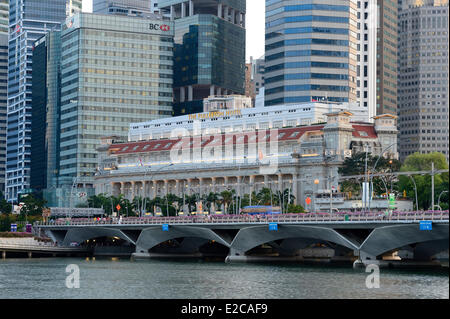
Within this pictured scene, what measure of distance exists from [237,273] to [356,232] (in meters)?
24.9

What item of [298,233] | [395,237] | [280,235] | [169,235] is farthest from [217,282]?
[169,235]

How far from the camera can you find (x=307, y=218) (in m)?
157

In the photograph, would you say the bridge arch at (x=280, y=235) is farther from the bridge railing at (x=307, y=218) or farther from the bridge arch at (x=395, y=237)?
the bridge arch at (x=395, y=237)

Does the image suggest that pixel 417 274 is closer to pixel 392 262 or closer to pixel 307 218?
pixel 392 262

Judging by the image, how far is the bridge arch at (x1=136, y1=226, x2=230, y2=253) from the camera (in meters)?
176

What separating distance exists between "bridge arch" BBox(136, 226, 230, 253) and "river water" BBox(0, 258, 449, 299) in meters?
12.4

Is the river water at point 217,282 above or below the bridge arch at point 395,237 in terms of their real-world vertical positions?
below

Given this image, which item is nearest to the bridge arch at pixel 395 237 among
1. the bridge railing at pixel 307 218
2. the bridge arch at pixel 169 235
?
the bridge railing at pixel 307 218

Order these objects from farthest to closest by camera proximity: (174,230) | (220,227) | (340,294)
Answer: (174,230) → (220,227) → (340,294)

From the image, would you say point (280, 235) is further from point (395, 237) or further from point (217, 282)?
point (217, 282)

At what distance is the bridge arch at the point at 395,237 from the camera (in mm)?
137125

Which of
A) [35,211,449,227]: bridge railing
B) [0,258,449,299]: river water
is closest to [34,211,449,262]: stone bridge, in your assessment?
[35,211,449,227]: bridge railing

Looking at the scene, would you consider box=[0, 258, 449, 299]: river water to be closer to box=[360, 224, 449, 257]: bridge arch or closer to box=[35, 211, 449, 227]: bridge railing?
box=[360, 224, 449, 257]: bridge arch
